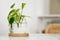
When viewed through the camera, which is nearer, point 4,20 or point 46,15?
point 4,20

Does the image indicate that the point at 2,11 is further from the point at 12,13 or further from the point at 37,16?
the point at 37,16

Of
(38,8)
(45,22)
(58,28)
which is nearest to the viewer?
(58,28)

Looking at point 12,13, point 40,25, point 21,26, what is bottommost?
point 40,25

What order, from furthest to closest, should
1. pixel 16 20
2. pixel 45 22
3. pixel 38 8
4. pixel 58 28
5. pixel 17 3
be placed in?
pixel 45 22 < pixel 38 8 < pixel 58 28 < pixel 17 3 < pixel 16 20

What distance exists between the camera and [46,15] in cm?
464

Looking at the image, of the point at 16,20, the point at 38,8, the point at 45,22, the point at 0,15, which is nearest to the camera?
the point at 16,20

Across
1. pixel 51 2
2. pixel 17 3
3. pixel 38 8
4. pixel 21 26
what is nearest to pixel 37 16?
pixel 38 8

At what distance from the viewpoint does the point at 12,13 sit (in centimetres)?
159

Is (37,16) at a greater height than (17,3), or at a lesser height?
lesser

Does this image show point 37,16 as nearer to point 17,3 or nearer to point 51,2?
point 51,2

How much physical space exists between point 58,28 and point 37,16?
79.0 inches

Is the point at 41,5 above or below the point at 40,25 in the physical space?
above

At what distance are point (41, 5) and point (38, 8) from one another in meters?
0.20

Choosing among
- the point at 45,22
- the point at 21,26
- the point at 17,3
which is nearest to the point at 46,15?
the point at 45,22
